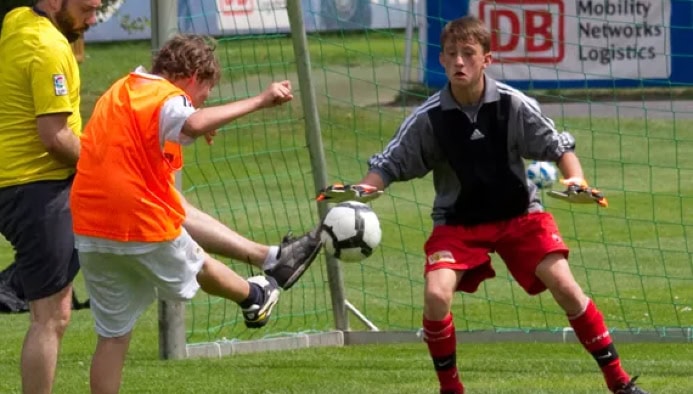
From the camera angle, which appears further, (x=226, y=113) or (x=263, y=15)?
(x=263, y=15)

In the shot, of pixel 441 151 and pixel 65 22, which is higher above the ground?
pixel 65 22

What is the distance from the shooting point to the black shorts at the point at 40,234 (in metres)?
6.27

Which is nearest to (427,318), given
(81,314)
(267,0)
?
(267,0)

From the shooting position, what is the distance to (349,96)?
1173cm

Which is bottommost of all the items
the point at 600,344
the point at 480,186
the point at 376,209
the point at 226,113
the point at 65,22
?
the point at 376,209

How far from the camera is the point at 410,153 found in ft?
23.2

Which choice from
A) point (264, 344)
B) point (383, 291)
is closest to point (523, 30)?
point (383, 291)

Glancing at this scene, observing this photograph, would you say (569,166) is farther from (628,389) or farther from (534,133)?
(628,389)

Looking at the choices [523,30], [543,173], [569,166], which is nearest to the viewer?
[569,166]

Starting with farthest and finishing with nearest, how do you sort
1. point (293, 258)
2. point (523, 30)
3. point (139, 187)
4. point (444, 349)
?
point (523, 30) < point (293, 258) < point (444, 349) < point (139, 187)

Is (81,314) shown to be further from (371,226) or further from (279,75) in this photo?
(371,226)

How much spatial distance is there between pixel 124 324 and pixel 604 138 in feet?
44.3

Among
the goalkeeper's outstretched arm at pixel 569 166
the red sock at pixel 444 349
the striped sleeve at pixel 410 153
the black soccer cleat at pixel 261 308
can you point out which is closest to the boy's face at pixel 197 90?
the black soccer cleat at pixel 261 308

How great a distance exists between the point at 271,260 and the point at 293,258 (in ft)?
0.36
